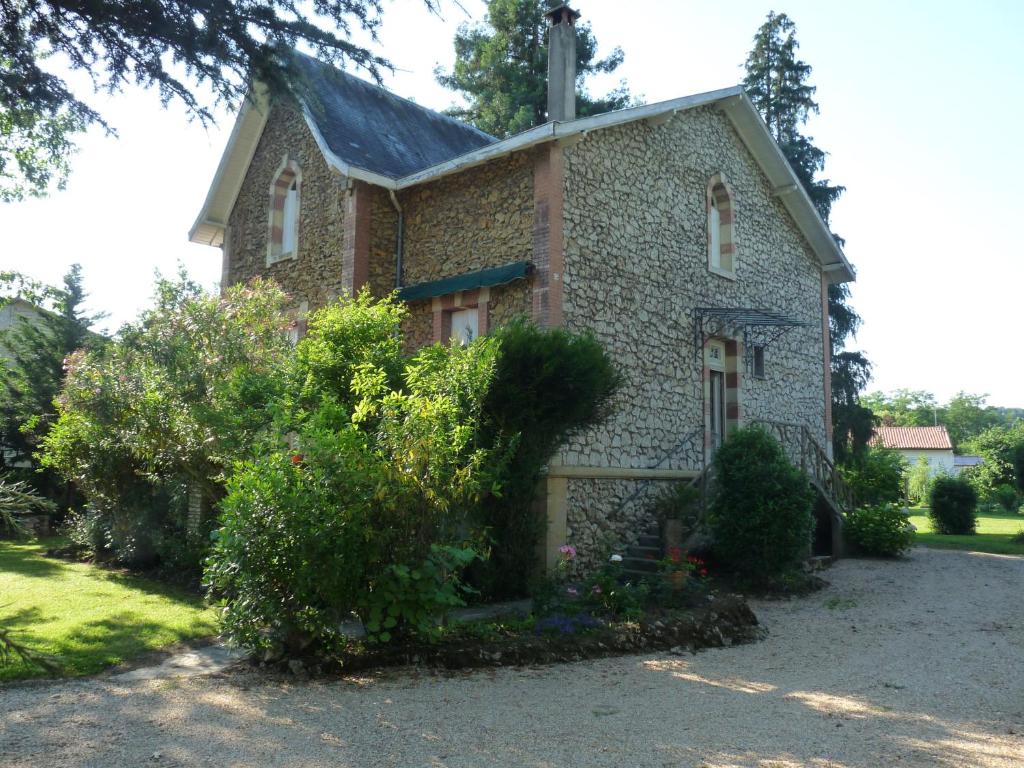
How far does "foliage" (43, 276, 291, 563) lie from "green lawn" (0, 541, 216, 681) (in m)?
0.86

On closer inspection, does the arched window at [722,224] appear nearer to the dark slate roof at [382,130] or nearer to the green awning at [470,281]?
the green awning at [470,281]

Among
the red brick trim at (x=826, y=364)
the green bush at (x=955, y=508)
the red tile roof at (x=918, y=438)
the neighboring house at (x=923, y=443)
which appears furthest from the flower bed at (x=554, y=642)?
the red tile roof at (x=918, y=438)

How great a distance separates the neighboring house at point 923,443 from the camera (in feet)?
201

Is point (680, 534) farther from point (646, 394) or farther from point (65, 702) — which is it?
point (65, 702)

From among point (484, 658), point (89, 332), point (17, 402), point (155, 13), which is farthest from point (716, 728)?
point (89, 332)

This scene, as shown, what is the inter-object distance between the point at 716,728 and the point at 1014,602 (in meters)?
7.46

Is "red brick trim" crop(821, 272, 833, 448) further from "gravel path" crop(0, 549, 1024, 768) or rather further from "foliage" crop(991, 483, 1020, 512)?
"foliage" crop(991, 483, 1020, 512)

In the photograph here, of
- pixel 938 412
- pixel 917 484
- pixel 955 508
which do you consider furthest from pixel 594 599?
pixel 938 412

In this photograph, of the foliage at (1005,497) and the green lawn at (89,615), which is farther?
the foliage at (1005,497)

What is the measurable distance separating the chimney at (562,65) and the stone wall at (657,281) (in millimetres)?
1394

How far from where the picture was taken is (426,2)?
211 inches

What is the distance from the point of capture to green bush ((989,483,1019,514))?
35.0 meters

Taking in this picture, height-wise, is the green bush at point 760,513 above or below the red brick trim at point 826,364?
below

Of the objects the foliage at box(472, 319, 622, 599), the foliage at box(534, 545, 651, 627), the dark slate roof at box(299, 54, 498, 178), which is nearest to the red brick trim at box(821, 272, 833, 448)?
the dark slate roof at box(299, 54, 498, 178)
